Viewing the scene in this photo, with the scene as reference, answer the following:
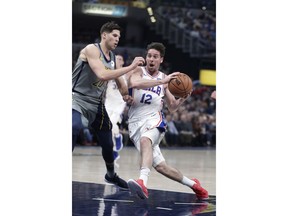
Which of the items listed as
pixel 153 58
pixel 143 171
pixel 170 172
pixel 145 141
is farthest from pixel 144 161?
pixel 153 58

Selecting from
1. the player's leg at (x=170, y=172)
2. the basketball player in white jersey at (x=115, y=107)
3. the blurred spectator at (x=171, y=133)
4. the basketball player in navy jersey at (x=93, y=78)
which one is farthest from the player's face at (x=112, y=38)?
the blurred spectator at (x=171, y=133)

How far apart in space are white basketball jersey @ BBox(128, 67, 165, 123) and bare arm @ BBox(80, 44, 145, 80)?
753 millimetres

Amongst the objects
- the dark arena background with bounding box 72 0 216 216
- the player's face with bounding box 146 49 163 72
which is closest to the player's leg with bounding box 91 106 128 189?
the player's face with bounding box 146 49 163 72

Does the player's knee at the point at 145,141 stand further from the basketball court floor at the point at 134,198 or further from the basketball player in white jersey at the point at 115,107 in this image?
the basketball player in white jersey at the point at 115,107

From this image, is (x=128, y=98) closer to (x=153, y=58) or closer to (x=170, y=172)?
(x=153, y=58)

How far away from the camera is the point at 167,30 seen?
27578 millimetres

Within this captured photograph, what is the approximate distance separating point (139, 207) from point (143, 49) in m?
21.2

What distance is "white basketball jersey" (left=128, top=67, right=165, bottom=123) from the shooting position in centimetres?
715

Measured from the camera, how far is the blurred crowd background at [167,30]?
26688mm

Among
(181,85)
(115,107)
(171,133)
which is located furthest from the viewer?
(171,133)

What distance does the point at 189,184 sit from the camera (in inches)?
280

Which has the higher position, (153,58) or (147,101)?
(153,58)

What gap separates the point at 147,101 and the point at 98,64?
2.97ft
